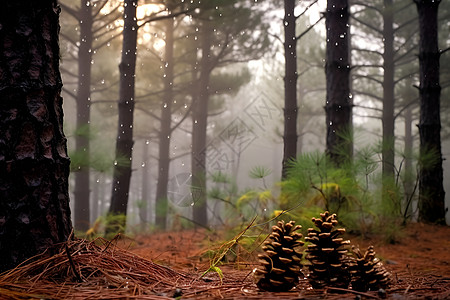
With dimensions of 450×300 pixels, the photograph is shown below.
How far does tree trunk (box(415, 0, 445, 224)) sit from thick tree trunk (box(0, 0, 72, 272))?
4.45m

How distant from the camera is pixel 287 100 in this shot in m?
5.31

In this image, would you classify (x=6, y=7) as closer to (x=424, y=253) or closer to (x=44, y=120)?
(x=44, y=120)

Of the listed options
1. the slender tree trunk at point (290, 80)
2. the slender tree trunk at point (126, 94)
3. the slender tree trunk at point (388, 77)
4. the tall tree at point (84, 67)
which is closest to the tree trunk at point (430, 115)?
the slender tree trunk at point (290, 80)

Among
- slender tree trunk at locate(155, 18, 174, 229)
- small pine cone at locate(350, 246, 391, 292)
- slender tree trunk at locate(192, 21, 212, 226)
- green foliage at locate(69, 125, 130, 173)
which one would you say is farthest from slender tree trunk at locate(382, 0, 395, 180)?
small pine cone at locate(350, 246, 391, 292)

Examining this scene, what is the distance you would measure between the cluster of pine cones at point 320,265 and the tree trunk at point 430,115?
390cm

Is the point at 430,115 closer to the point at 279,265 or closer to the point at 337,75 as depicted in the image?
the point at 337,75

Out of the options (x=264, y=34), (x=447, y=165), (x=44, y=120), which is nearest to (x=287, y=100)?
(x=264, y=34)

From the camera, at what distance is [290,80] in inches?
206

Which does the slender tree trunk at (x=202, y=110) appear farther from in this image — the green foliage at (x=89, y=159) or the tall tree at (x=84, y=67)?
the green foliage at (x=89, y=159)

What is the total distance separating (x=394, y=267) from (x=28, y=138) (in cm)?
218

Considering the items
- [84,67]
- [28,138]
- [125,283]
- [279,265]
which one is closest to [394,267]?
[279,265]

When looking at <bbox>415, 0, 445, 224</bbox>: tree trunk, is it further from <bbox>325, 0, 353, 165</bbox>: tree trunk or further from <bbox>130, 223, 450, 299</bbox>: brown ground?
<bbox>325, 0, 353, 165</bbox>: tree trunk

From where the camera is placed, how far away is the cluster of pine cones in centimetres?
127

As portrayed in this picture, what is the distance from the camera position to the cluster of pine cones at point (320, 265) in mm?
1272
